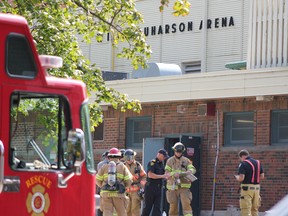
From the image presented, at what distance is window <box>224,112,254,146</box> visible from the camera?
24281mm

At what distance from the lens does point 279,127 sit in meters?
23.6

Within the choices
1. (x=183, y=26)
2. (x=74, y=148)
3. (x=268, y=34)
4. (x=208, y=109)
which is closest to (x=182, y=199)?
(x=208, y=109)

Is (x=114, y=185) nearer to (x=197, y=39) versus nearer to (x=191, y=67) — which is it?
(x=197, y=39)

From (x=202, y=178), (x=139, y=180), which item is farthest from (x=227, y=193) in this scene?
(x=139, y=180)

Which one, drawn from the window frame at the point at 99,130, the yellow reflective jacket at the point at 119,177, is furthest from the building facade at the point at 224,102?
the yellow reflective jacket at the point at 119,177

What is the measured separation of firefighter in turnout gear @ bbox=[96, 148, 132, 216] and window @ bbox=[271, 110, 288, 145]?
6549 mm

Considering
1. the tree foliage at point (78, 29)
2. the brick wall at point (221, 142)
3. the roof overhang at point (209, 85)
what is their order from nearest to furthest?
the tree foliage at point (78, 29) < the roof overhang at point (209, 85) < the brick wall at point (221, 142)

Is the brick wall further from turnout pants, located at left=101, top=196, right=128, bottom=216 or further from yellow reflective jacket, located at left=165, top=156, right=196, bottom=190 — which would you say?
turnout pants, located at left=101, top=196, right=128, bottom=216

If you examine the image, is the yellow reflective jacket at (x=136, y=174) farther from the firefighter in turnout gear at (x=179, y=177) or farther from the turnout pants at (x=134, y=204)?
the firefighter in turnout gear at (x=179, y=177)

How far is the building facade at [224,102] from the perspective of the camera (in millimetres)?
23422

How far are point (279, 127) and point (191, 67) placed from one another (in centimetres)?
660

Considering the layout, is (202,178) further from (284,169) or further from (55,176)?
(55,176)

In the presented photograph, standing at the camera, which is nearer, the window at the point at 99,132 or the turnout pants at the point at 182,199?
the turnout pants at the point at 182,199

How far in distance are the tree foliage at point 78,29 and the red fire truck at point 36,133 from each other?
6635 mm
